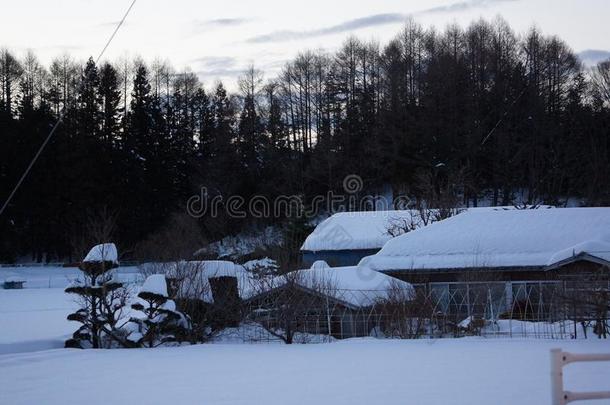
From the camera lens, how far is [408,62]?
69188mm

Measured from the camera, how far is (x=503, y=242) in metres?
31.9

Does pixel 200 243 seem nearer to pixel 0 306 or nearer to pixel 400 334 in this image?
pixel 0 306

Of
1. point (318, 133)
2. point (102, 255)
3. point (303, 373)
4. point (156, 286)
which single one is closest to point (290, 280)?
point (156, 286)

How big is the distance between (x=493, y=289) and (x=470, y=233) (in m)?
5.40

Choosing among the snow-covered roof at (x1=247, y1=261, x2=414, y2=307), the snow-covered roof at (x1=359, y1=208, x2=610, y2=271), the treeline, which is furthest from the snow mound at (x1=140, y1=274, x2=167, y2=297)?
the treeline

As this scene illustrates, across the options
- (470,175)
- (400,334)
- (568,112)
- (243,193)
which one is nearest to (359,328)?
(400,334)

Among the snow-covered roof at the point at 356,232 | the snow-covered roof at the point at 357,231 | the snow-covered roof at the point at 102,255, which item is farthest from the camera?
the snow-covered roof at the point at 356,232

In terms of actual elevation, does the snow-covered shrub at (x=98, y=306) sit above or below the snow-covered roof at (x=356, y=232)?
below

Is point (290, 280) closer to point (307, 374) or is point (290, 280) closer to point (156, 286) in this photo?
point (156, 286)

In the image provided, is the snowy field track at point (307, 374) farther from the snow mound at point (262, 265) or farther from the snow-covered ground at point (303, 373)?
the snow mound at point (262, 265)

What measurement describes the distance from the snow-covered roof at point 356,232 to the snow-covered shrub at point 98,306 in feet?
85.2

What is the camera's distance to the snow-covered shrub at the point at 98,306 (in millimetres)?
22531

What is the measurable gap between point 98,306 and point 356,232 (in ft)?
92.4

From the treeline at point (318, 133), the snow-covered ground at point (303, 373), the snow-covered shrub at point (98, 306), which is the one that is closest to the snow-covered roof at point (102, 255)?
the snow-covered shrub at point (98, 306)
